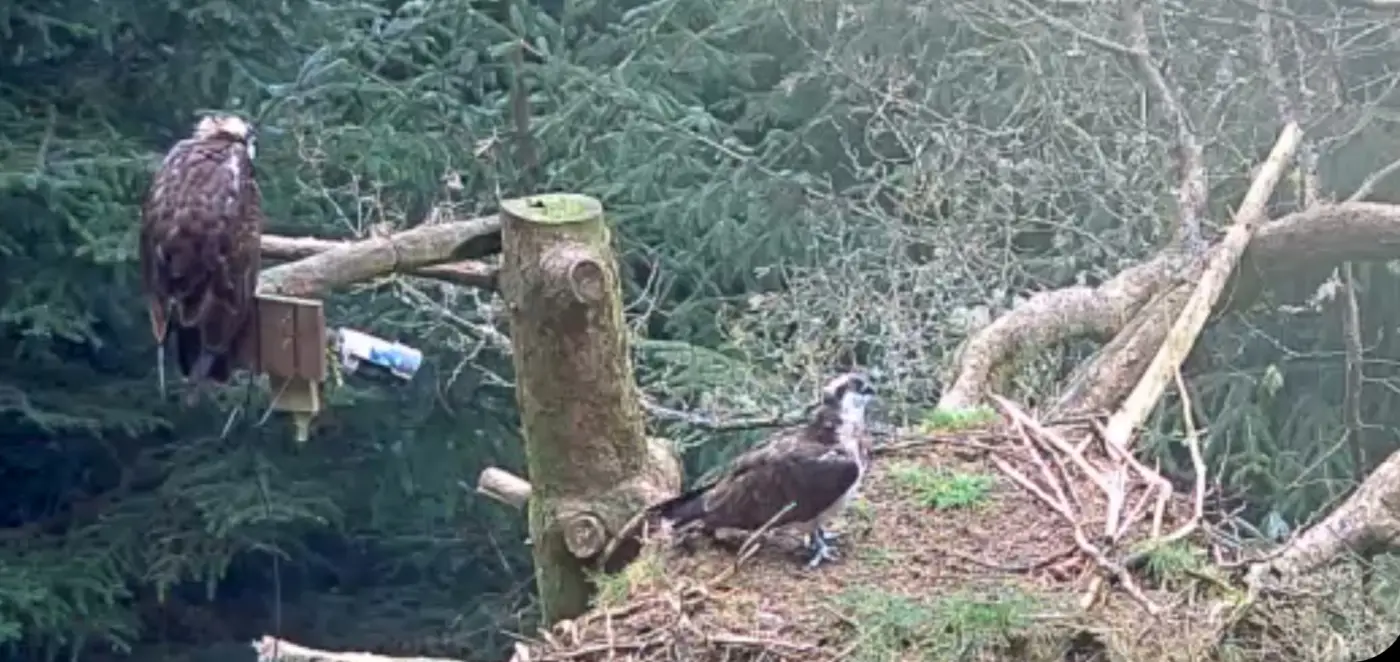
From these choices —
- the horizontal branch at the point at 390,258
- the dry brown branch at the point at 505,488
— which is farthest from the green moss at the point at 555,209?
the dry brown branch at the point at 505,488

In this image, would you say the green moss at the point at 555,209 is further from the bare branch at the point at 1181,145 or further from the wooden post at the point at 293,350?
the bare branch at the point at 1181,145

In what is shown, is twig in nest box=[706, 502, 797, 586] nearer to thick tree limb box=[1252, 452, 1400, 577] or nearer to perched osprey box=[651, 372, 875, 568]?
perched osprey box=[651, 372, 875, 568]

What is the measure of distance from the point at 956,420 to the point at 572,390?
84 cm

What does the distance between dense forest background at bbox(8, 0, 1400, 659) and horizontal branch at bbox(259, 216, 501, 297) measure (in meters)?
3.22

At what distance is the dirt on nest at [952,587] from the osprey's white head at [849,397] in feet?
0.51

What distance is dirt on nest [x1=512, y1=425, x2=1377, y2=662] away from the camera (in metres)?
3.26

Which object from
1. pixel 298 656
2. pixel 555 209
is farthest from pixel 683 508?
pixel 298 656

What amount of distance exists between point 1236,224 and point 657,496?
6.18 ft

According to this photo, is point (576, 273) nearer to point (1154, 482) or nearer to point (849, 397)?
point (849, 397)

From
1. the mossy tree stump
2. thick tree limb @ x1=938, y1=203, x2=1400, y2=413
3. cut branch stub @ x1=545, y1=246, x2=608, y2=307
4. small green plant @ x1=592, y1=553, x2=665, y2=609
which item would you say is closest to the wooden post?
the mossy tree stump

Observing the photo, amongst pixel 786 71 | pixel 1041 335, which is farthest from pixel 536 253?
pixel 786 71

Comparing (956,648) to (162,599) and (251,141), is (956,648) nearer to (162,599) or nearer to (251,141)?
(251,141)

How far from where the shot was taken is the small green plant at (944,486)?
12.6ft

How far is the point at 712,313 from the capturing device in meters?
9.69
